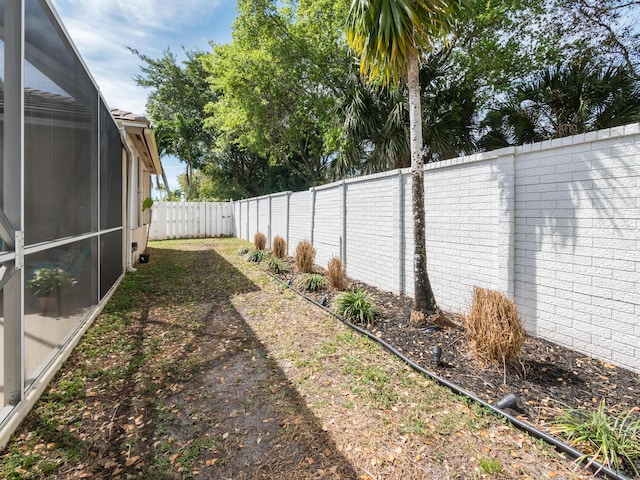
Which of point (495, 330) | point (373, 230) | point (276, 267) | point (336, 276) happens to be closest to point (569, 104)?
point (373, 230)

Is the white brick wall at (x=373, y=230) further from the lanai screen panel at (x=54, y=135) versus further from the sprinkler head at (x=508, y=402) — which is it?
the lanai screen panel at (x=54, y=135)

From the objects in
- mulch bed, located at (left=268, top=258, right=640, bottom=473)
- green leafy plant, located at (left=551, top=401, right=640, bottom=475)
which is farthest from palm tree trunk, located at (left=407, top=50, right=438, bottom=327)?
green leafy plant, located at (left=551, top=401, right=640, bottom=475)

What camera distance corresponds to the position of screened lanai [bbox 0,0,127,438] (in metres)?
1.90

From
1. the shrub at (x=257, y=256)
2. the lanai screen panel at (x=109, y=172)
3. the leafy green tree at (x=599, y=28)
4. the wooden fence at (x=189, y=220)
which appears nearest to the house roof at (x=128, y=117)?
the lanai screen panel at (x=109, y=172)

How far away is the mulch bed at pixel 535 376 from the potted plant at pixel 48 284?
308 centimetres

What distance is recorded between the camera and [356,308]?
4.20 metres

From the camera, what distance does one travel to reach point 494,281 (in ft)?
11.6

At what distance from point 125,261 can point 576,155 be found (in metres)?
7.84

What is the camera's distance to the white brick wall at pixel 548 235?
8.39 ft

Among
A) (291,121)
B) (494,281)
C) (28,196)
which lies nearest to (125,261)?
(28,196)

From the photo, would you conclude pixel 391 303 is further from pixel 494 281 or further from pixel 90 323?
pixel 90 323

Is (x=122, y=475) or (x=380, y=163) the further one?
(x=380, y=163)

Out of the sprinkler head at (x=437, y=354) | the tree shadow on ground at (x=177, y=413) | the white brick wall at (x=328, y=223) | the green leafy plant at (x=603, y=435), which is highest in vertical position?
the white brick wall at (x=328, y=223)

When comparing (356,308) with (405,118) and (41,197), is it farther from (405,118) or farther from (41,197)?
(405,118)
